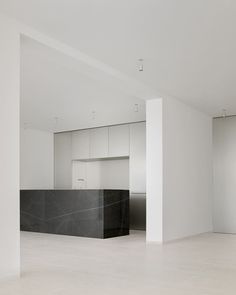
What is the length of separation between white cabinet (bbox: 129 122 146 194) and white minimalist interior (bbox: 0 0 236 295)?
29 millimetres

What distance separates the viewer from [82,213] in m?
8.17

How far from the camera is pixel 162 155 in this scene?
706 cm

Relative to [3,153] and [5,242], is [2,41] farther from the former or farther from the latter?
[5,242]

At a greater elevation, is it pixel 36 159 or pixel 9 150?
pixel 36 159

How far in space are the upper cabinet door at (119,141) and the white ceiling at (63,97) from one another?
0.31m

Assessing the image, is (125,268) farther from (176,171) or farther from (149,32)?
(176,171)

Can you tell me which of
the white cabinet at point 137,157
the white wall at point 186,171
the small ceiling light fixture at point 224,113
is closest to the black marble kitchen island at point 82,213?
the white cabinet at point 137,157

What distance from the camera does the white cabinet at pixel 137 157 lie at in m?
9.66

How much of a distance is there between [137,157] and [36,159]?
300 centimetres

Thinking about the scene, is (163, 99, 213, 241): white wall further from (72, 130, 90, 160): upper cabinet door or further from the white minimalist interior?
(72, 130, 90, 160): upper cabinet door

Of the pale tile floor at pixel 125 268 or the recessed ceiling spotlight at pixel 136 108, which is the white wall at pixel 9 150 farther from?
the recessed ceiling spotlight at pixel 136 108

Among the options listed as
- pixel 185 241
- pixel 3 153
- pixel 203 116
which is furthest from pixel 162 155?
pixel 3 153

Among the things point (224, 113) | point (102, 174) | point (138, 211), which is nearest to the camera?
point (224, 113)

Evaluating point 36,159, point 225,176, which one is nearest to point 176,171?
point 225,176
